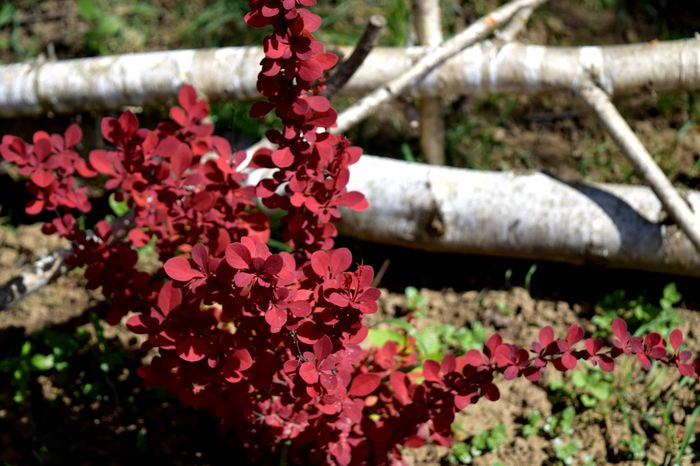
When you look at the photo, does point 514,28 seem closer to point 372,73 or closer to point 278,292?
point 372,73

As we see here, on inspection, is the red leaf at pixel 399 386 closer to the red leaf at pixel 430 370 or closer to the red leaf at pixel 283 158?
the red leaf at pixel 430 370

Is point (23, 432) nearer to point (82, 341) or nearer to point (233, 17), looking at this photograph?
point (82, 341)

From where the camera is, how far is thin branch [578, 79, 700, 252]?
2.53 metres

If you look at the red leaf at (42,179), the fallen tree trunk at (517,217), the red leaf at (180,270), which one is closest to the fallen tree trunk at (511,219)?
the fallen tree trunk at (517,217)

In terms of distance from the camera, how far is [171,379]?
1.93 metres

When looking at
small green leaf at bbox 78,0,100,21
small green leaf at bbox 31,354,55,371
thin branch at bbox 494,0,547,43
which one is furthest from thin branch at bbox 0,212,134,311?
small green leaf at bbox 78,0,100,21

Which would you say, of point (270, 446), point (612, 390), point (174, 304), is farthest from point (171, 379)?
point (612, 390)

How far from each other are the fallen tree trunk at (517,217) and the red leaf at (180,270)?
1.33m

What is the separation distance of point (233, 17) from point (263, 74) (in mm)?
2585

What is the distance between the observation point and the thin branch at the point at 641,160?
253cm

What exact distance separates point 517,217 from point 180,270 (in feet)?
5.02

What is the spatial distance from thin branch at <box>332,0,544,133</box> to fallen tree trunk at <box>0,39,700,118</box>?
73mm

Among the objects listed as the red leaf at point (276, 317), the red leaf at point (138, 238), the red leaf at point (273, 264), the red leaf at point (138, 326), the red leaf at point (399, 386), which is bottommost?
the red leaf at point (399, 386)

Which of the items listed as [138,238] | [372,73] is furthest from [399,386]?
[372,73]
